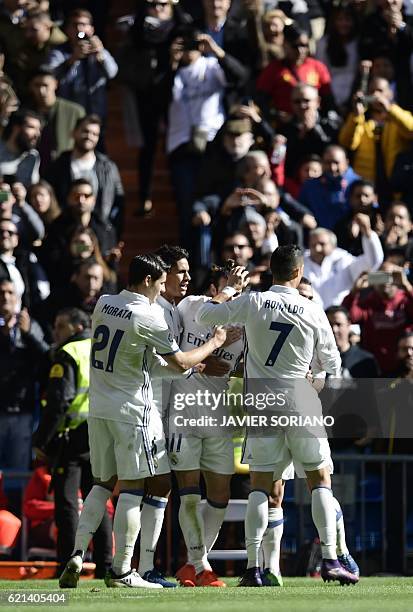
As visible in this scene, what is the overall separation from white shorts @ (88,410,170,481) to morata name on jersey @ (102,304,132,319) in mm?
686

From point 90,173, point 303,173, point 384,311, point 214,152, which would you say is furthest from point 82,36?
point 384,311

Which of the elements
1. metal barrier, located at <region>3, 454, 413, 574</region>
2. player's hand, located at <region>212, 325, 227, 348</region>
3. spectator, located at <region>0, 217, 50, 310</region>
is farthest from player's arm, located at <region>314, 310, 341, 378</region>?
spectator, located at <region>0, 217, 50, 310</region>

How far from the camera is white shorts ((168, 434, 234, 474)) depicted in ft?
34.8

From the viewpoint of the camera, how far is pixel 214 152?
15.8 m

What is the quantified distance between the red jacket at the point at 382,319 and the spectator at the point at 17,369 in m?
2.94

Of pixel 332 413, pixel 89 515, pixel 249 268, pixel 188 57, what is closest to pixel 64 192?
pixel 188 57

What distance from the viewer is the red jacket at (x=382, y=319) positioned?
14055 millimetres

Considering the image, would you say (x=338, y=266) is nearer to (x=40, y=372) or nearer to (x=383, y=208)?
(x=383, y=208)

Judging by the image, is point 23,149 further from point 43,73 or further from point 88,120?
point 43,73

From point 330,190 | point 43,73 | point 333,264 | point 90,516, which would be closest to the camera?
point 90,516

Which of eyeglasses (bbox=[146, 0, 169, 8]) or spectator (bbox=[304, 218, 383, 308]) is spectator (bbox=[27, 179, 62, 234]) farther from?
eyeglasses (bbox=[146, 0, 169, 8])

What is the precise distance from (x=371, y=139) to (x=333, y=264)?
2421 mm

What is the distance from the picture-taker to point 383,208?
16.2 metres

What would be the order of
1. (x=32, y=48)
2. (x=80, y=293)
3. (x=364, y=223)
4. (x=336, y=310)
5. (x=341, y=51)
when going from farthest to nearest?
(x=341, y=51) < (x=32, y=48) < (x=364, y=223) < (x=80, y=293) < (x=336, y=310)
